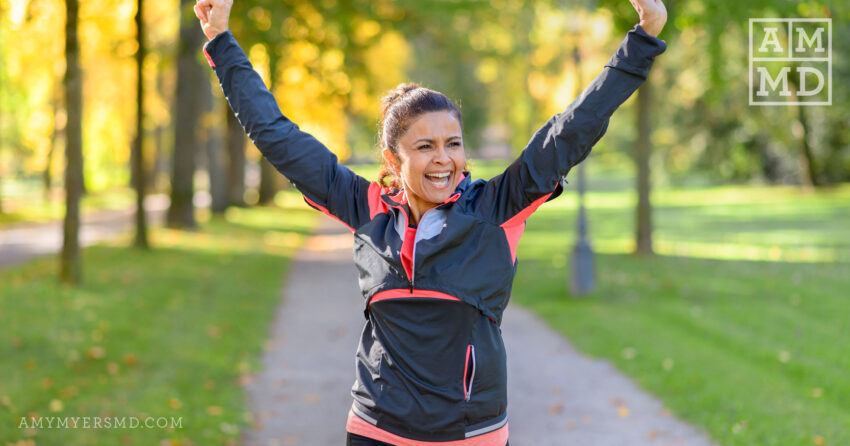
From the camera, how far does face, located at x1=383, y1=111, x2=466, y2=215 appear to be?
2809 mm

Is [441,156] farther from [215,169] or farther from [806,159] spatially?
[806,159]

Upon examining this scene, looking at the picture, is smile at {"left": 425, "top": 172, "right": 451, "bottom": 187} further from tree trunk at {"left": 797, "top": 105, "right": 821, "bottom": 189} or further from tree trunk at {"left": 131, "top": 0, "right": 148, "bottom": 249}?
tree trunk at {"left": 797, "top": 105, "right": 821, "bottom": 189}

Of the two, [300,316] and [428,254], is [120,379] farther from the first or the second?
[428,254]

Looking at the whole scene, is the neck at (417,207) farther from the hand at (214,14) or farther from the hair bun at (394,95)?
the hand at (214,14)

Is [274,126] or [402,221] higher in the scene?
[274,126]

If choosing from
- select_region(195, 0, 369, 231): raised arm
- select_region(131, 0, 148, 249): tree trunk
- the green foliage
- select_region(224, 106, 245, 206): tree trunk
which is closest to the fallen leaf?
the green foliage

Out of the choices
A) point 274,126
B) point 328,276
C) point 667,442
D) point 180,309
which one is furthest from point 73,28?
point 274,126

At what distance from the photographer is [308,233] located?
86.1ft

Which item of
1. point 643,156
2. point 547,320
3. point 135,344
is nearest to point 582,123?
point 135,344

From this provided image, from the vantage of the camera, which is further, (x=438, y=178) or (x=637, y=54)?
(x=438, y=178)

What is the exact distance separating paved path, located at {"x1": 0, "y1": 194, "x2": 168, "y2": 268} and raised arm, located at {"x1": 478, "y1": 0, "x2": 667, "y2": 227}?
1449cm

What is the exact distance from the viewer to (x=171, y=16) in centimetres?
2738

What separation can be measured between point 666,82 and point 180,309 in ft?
104

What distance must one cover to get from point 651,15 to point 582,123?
367mm
